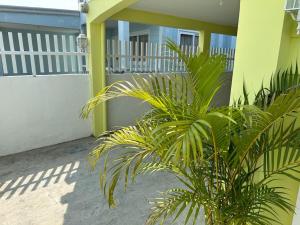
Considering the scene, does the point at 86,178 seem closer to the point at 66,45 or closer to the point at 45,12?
the point at 66,45

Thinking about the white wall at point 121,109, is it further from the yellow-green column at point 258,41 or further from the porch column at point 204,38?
the yellow-green column at point 258,41

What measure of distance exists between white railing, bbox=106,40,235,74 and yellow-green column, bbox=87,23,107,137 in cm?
16

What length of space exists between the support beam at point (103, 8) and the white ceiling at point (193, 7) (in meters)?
0.54

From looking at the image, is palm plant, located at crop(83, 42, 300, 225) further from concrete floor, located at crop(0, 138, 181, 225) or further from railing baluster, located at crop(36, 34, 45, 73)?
railing baluster, located at crop(36, 34, 45, 73)

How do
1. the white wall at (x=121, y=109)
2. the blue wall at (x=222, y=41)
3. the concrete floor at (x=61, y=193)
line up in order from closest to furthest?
the concrete floor at (x=61, y=193)
the white wall at (x=121, y=109)
the blue wall at (x=222, y=41)

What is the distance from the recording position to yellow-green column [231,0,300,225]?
1.51 meters

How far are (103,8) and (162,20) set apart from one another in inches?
64.0

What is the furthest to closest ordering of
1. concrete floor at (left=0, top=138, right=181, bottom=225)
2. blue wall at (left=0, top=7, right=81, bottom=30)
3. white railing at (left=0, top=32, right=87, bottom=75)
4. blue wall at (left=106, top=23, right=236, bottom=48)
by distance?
1. blue wall at (left=106, top=23, right=236, bottom=48)
2. blue wall at (left=0, top=7, right=81, bottom=30)
3. white railing at (left=0, top=32, right=87, bottom=75)
4. concrete floor at (left=0, top=138, right=181, bottom=225)

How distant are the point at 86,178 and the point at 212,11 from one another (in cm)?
392

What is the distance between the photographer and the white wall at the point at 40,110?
371 cm

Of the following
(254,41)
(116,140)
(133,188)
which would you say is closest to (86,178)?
(133,188)

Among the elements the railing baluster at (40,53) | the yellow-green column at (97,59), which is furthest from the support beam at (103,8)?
the railing baluster at (40,53)

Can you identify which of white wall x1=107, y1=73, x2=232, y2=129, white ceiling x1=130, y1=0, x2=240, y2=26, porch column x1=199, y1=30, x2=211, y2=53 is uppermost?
white ceiling x1=130, y1=0, x2=240, y2=26

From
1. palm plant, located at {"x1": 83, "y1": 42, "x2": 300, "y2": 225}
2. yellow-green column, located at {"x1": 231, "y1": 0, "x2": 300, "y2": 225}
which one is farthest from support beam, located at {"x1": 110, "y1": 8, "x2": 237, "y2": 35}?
palm plant, located at {"x1": 83, "y1": 42, "x2": 300, "y2": 225}
